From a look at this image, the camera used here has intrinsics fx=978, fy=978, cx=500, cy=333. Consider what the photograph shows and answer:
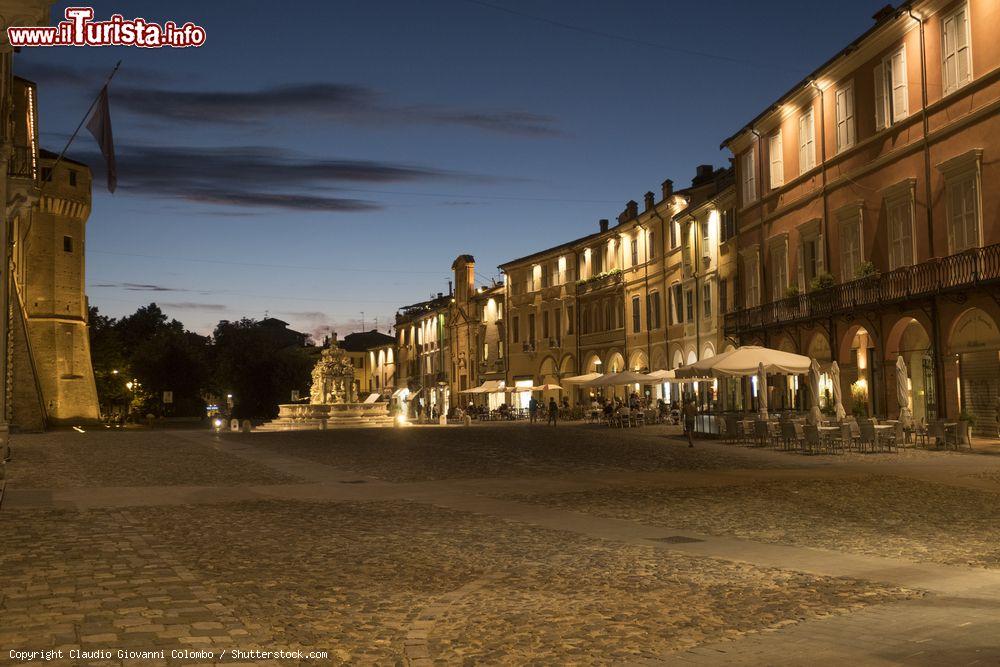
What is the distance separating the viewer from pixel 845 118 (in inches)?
1340

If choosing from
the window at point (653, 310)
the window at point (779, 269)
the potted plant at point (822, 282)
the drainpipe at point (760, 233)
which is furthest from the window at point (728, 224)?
the potted plant at point (822, 282)

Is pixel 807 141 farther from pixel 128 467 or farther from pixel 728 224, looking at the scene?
pixel 128 467

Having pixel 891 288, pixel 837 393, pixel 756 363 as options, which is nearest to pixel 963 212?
pixel 891 288

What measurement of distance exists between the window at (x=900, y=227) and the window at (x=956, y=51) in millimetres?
3530

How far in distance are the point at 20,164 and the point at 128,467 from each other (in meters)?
16.4

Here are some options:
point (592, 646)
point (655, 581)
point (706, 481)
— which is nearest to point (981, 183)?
point (706, 481)

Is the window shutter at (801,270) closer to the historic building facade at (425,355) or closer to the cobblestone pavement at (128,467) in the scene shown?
the cobblestone pavement at (128,467)

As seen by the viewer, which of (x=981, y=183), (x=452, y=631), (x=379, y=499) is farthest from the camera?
(x=981, y=183)

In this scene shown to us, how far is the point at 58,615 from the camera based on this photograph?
277 inches

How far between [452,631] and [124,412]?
9006cm

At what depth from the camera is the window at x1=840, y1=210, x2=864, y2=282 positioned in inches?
1305

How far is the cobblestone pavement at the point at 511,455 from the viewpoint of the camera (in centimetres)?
2208

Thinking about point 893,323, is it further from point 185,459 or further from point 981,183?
point 185,459

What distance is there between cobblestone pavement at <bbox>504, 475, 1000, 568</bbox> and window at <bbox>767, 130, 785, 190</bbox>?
23259 mm
